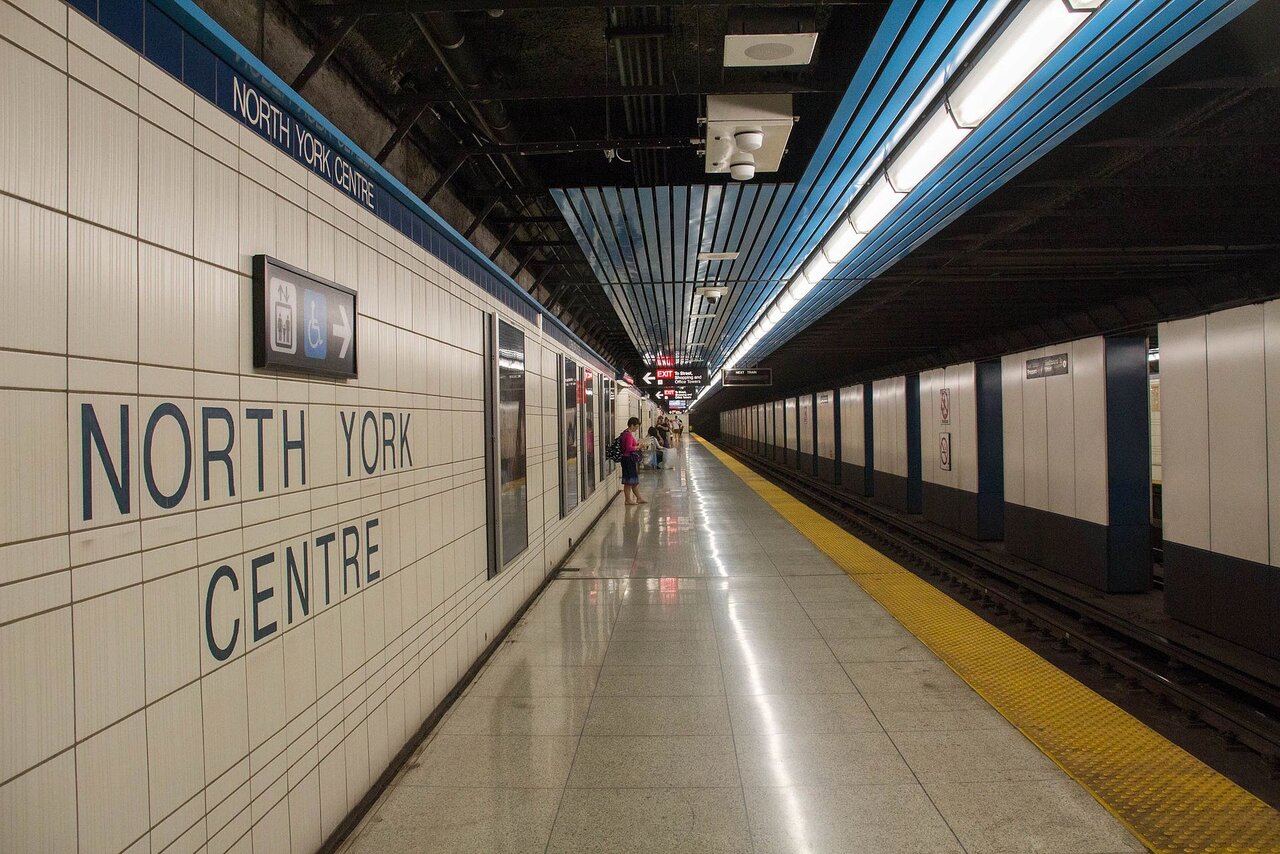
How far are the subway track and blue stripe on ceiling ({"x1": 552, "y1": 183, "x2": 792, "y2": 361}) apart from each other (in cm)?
409

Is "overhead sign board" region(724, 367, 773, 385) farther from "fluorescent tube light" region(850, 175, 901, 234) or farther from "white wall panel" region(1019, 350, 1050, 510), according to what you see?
"fluorescent tube light" region(850, 175, 901, 234)

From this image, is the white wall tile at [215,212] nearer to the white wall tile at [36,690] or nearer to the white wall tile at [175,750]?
the white wall tile at [36,690]

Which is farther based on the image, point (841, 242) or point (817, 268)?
point (817, 268)

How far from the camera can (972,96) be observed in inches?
112

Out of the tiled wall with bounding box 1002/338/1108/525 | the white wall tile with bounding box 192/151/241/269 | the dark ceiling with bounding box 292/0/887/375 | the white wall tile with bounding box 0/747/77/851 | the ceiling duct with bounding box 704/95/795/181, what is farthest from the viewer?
the tiled wall with bounding box 1002/338/1108/525

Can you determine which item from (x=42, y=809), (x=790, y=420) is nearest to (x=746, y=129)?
(x=42, y=809)

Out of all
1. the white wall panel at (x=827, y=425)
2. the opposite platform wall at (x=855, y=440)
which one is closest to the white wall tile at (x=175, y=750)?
the opposite platform wall at (x=855, y=440)

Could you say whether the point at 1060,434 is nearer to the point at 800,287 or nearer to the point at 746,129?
the point at 800,287

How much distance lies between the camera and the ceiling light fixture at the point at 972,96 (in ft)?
7.60

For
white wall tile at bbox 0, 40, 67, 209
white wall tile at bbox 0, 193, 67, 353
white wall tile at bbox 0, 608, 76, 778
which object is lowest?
white wall tile at bbox 0, 608, 76, 778

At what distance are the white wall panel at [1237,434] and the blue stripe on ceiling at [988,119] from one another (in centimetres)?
195

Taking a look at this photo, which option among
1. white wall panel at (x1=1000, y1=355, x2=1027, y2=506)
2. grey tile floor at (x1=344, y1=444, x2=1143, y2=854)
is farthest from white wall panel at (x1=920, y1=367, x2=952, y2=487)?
grey tile floor at (x1=344, y1=444, x2=1143, y2=854)

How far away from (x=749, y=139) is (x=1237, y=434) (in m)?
3.80

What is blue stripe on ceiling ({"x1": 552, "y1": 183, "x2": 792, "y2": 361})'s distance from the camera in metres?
5.62
